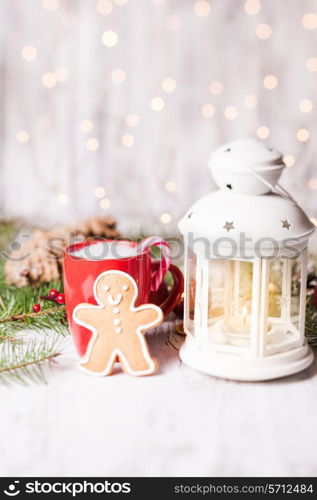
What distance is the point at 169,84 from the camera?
1531mm

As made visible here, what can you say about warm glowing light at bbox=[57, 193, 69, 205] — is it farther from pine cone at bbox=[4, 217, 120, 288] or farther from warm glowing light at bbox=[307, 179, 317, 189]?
warm glowing light at bbox=[307, 179, 317, 189]

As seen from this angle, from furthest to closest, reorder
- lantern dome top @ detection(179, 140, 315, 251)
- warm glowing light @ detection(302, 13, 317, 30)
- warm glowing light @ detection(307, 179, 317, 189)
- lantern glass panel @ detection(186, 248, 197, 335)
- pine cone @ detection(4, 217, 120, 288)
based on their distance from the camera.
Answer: warm glowing light @ detection(307, 179, 317, 189)
warm glowing light @ detection(302, 13, 317, 30)
pine cone @ detection(4, 217, 120, 288)
lantern glass panel @ detection(186, 248, 197, 335)
lantern dome top @ detection(179, 140, 315, 251)

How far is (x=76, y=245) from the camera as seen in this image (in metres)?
Result: 1.03

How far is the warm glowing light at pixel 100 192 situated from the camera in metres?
1.62

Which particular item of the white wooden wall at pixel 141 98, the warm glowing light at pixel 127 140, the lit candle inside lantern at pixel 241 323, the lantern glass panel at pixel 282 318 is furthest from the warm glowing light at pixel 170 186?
the lit candle inside lantern at pixel 241 323

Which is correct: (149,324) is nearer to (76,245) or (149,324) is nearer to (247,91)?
(76,245)

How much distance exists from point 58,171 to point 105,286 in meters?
0.71

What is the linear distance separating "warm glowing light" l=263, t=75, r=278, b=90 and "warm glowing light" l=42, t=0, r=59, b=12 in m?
0.48

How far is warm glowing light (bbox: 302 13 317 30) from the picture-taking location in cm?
145

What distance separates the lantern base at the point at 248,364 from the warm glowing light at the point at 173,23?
80 centimetres

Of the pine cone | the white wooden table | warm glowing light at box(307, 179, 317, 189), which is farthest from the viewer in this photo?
warm glowing light at box(307, 179, 317, 189)

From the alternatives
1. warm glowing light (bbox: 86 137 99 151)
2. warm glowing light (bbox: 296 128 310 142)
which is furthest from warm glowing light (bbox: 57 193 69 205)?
warm glowing light (bbox: 296 128 310 142)
